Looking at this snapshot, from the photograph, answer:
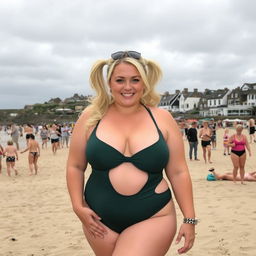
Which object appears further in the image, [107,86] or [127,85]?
[107,86]

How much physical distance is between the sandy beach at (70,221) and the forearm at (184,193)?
2.36 m

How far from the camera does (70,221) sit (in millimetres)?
6250

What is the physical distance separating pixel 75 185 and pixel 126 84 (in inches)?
29.2

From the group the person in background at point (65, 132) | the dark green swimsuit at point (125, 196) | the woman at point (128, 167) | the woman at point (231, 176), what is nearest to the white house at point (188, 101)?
the person in background at point (65, 132)

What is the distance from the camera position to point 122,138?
7.55ft

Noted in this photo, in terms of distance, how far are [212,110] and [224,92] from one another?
6103mm

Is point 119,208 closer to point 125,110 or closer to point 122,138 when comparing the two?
point 122,138

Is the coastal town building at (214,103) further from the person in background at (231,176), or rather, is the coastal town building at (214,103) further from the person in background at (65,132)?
the person in background at (231,176)

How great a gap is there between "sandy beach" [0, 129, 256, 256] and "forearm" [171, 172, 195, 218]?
7.75 ft

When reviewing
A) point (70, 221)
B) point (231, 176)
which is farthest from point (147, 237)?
point (231, 176)

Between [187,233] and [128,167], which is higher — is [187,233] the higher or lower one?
the lower one

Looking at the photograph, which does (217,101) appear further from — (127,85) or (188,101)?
(127,85)

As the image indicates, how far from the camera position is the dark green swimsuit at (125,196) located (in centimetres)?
222

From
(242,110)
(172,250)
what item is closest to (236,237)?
(172,250)
